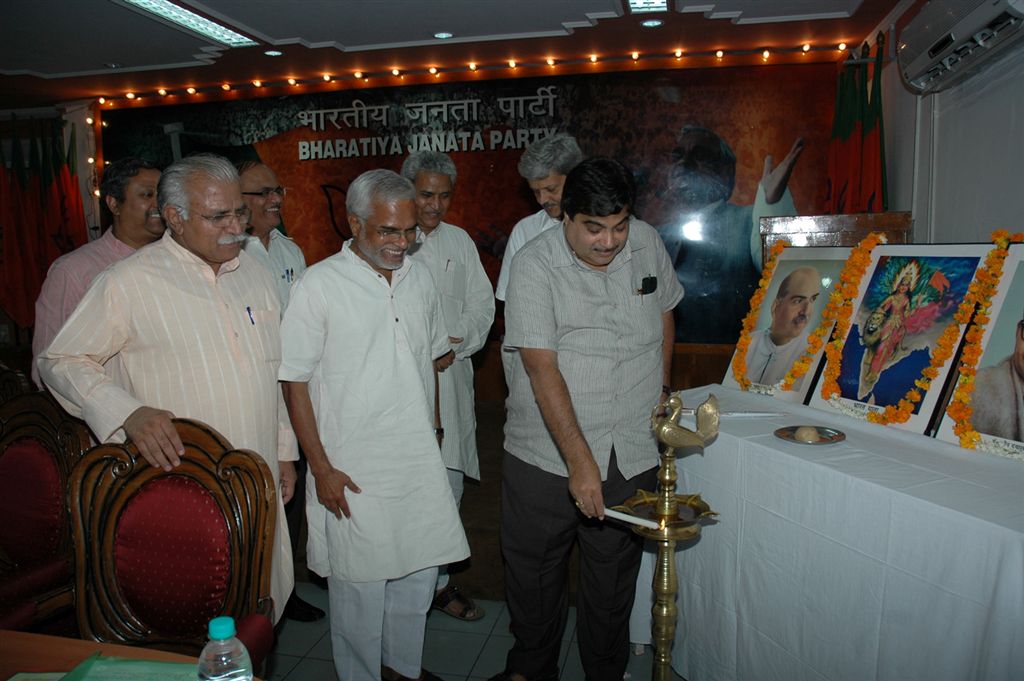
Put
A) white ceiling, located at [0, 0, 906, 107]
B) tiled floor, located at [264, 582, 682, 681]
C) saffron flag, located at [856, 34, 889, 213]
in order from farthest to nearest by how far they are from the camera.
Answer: white ceiling, located at [0, 0, 906, 107] < saffron flag, located at [856, 34, 889, 213] < tiled floor, located at [264, 582, 682, 681]

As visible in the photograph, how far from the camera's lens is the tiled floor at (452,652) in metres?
2.62

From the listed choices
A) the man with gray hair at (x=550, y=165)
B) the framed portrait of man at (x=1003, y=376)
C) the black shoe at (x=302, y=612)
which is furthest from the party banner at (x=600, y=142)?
the framed portrait of man at (x=1003, y=376)

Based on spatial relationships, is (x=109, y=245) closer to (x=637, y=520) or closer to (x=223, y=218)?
(x=223, y=218)

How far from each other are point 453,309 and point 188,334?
1.44 m

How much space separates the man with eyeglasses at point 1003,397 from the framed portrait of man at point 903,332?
0.33 ft

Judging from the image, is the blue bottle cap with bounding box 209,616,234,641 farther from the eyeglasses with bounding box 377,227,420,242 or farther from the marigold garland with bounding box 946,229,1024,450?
the marigold garland with bounding box 946,229,1024,450

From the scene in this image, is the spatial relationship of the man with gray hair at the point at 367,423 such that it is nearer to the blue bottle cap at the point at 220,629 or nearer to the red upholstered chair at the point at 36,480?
the red upholstered chair at the point at 36,480

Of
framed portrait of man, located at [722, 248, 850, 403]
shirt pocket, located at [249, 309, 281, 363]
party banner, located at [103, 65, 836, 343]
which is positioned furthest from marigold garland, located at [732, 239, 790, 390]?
party banner, located at [103, 65, 836, 343]

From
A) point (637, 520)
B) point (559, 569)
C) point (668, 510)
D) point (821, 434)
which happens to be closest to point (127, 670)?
point (637, 520)

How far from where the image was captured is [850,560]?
177cm

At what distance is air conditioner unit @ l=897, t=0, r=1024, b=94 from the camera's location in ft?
8.22

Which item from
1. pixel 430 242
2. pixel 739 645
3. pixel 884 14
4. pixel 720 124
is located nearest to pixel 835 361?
pixel 739 645

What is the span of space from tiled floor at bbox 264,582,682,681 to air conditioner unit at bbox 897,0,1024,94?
2525 mm

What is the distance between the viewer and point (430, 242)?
327 centimetres
